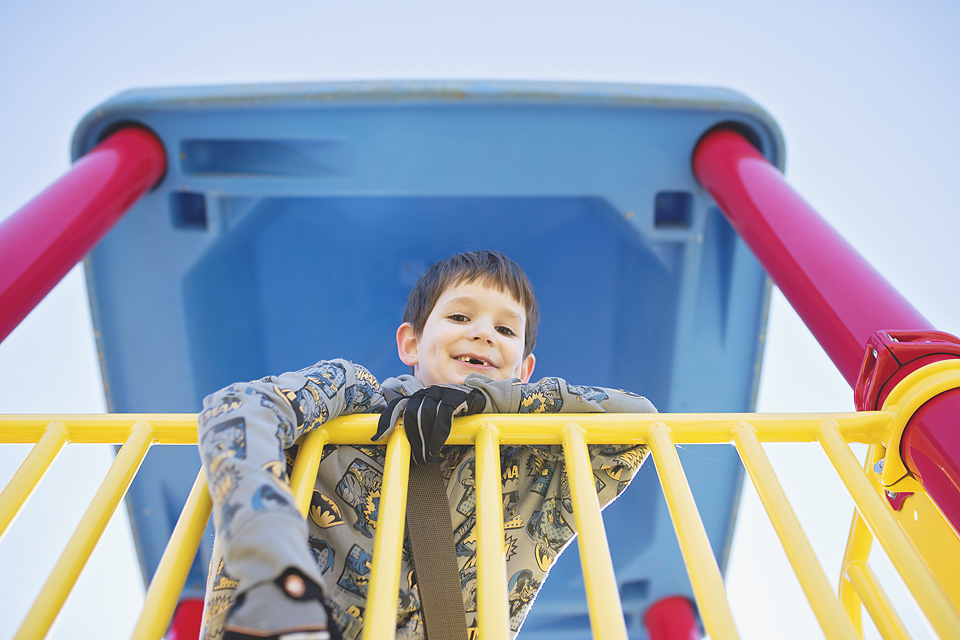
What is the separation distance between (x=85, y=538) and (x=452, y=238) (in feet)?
5.07

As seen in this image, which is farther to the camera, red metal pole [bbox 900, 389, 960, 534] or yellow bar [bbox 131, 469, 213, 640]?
red metal pole [bbox 900, 389, 960, 534]

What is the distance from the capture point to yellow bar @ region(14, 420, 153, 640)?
1.63 ft

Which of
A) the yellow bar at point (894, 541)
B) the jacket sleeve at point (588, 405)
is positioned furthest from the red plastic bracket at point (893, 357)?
the jacket sleeve at point (588, 405)

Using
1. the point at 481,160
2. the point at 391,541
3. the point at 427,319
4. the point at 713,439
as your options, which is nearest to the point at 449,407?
the point at 391,541

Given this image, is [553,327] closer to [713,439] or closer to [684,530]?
[713,439]

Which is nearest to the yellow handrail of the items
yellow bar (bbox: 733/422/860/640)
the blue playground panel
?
yellow bar (bbox: 733/422/860/640)

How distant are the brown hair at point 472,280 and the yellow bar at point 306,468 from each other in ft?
1.57

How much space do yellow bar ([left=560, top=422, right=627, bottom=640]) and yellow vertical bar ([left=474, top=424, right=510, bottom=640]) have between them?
0.22 ft

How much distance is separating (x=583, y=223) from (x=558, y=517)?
4.33 feet

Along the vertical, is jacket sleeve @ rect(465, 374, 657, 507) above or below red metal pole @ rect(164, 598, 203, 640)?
below

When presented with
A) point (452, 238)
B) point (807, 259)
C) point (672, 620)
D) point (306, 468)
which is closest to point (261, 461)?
point (306, 468)

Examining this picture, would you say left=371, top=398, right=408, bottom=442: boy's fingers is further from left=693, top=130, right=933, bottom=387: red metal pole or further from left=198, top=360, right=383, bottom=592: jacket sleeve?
left=693, top=130, right=933, bottom=387: red metal pole

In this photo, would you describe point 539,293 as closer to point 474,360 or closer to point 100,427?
point 474,360

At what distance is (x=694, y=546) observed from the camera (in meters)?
0.50
